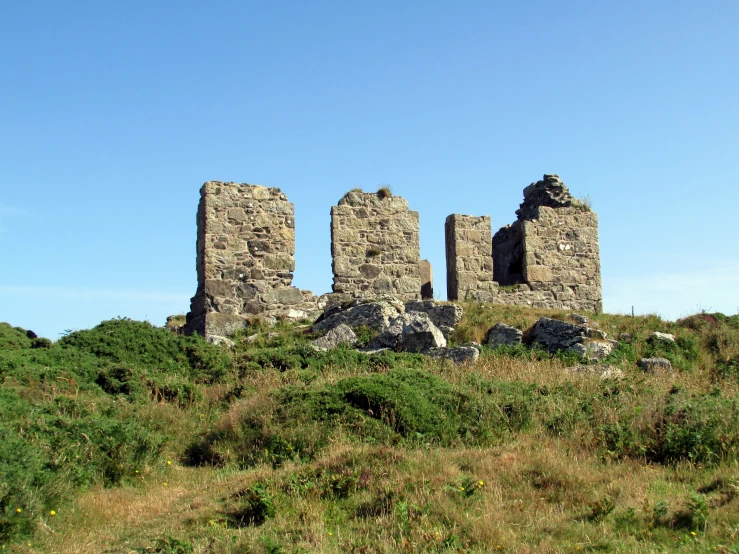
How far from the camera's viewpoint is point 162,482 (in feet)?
26.9

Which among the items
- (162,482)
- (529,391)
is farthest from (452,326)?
(162,482)

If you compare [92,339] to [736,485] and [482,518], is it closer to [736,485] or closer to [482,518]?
[482,518]

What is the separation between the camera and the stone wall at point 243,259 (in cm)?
1591

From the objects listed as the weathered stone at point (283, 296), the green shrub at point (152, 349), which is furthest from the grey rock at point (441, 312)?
the green shrub at point (152, 349)

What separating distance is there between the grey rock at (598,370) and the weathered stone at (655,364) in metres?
0.74

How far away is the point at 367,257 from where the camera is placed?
16.9 m

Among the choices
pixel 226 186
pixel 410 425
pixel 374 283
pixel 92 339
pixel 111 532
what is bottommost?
pixel 111 532

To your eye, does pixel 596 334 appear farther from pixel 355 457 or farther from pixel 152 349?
pixel 152 349

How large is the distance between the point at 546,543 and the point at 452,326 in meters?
9.27

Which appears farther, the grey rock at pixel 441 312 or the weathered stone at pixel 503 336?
the grey rock at pixel 441 312

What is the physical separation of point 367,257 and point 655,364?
6624 mm

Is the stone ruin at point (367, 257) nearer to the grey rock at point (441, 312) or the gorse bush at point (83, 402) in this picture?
the grey rock at point (441, 312)

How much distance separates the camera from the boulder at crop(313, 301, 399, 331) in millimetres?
14852

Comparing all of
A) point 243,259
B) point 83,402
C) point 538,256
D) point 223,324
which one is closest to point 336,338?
point 223,324
